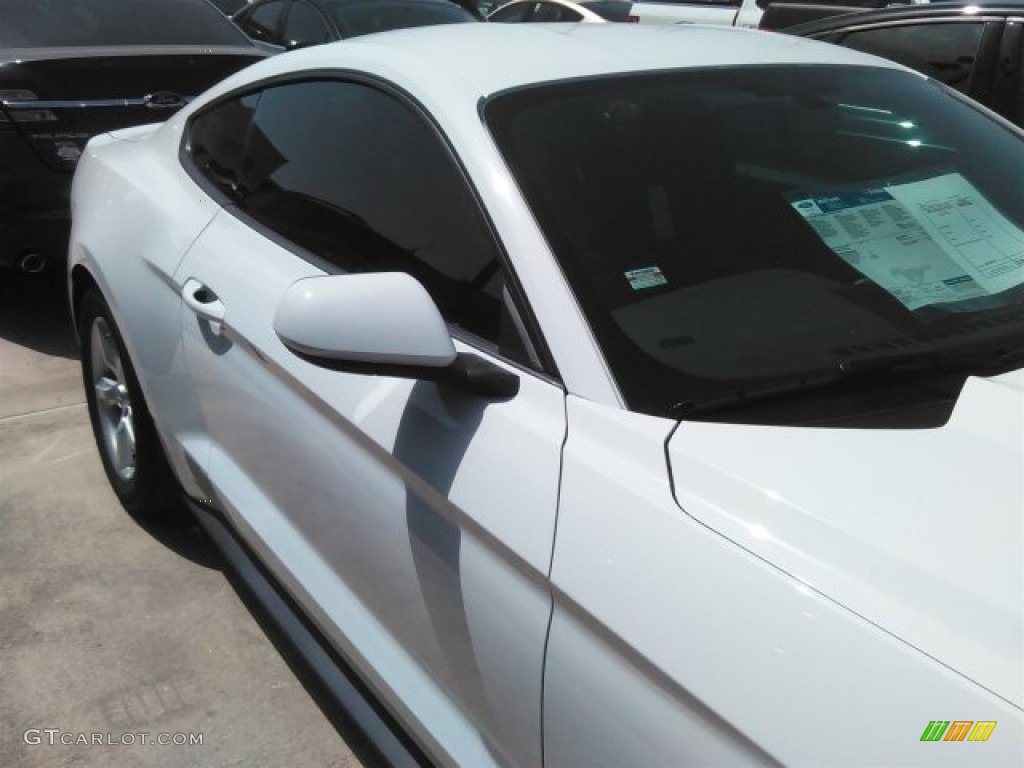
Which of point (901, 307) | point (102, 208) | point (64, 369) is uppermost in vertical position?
point (901, 307)

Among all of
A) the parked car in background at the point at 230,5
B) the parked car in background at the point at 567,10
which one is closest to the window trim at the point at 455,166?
the parked car in background at the point at 567,10

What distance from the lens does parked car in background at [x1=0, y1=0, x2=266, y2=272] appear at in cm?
448

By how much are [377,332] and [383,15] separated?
6.78 metres

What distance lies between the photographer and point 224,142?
2.89 metres

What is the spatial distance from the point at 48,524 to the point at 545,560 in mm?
2450

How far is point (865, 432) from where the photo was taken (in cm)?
144

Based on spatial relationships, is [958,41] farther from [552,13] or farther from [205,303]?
[552,13]

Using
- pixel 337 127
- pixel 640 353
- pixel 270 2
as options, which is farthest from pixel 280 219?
pixel 270 2

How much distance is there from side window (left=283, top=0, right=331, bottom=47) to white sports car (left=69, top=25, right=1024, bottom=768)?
5534 millimetres

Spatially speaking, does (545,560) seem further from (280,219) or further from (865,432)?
(280,219)

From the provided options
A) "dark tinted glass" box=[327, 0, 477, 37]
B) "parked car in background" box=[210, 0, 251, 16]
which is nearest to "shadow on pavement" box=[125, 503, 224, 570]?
"dark tinted glass" box=[327, 0, 477, 37]

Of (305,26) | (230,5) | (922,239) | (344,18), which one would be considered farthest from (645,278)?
(230,5)

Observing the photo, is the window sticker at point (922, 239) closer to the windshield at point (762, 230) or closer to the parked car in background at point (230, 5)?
the windshield at point (762, 230)

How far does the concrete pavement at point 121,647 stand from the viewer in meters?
2.43
